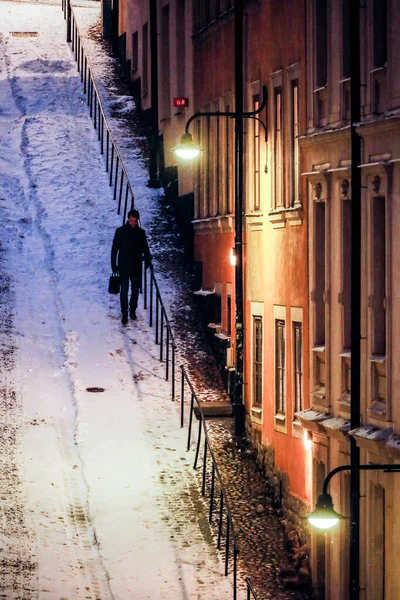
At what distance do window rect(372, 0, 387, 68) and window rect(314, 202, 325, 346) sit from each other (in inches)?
112

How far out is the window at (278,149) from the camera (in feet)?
69.1

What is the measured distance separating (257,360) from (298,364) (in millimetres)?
2771

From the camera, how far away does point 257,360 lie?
2261 centimetres

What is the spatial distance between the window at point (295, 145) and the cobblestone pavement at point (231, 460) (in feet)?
12.8

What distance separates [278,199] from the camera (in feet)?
69.1

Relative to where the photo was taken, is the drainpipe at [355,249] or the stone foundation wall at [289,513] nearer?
the drainpipe at [355,249]

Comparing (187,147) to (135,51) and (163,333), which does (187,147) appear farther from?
(135,51)

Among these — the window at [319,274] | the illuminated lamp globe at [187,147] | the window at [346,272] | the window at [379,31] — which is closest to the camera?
the window at [379,31]

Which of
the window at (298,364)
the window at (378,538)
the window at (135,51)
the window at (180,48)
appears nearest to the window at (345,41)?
the window at (298,364)

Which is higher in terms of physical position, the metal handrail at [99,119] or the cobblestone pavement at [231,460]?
the metal handrail at [99,119]

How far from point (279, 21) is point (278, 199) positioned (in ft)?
8.34

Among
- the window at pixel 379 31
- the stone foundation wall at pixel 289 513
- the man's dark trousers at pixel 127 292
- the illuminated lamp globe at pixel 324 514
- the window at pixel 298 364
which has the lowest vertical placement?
the stone foundation wall at pixel 289 513

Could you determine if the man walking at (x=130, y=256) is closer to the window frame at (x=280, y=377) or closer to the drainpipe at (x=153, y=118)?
the window frame at (x=280, y=377)

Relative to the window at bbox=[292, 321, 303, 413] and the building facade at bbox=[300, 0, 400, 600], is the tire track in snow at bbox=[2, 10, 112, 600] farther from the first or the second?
the window at bbox=[292, 321, 303, 413]
